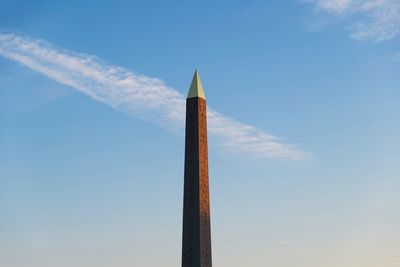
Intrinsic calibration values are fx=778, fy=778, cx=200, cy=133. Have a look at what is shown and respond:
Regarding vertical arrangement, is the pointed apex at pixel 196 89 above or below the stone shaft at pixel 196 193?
above

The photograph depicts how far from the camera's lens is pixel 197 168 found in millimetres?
40250

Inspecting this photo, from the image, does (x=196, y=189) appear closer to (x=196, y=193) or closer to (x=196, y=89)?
(x=196, y=193)

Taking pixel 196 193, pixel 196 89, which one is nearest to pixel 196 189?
pixel 196 193

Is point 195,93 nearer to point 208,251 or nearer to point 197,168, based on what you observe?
point 197,168

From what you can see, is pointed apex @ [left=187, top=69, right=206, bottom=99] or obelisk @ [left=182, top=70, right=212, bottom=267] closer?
obelisk @ [left=182, top=70, right=212, bottom=267]

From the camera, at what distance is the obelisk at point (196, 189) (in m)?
39.4

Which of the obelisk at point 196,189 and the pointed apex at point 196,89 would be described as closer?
the obelisk at point 196,189

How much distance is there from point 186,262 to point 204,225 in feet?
6.87

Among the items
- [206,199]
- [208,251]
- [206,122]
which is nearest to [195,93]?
[206,122]

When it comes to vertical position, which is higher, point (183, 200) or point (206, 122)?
point (206, 122)

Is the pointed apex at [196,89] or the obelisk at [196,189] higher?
the pointed apex at [196,89]

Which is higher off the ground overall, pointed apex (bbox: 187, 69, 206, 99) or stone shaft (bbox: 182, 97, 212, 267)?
pointed apex (bbox: 187, 69, 206, 99)

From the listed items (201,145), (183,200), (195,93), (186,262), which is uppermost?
(195,93)

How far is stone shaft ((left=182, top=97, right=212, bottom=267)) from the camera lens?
39.4 meters
